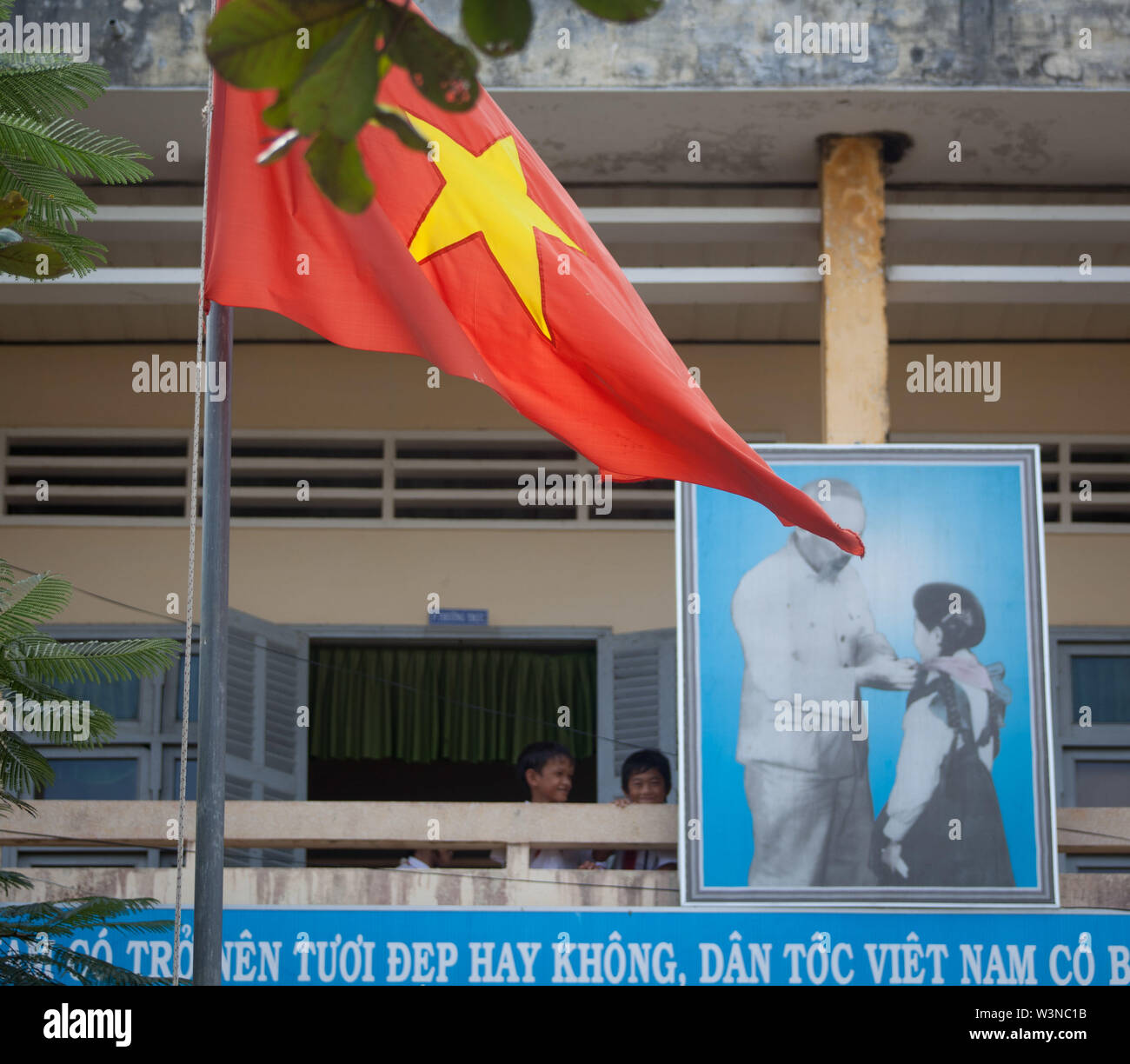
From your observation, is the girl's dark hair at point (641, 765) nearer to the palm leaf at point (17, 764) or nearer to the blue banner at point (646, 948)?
the blue banner at point (646, 948)

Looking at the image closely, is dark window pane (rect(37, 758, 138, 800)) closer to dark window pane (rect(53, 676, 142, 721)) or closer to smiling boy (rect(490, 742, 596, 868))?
dark window pane (rect(53, 676, 142, 721))

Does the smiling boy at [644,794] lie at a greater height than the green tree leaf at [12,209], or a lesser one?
lesser

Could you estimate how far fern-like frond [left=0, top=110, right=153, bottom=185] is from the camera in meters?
3.51

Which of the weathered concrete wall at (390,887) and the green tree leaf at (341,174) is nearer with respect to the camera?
the green tree leaf at (341,174)

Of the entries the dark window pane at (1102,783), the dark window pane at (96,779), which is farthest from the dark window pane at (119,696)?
the dark window pane at (1102,783)

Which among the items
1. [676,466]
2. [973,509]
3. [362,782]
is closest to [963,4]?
[973,509]

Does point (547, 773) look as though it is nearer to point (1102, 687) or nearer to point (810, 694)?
point (810, 694)

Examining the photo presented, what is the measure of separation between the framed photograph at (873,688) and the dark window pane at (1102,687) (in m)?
2.37

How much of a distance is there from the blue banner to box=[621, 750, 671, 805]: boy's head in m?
0.83

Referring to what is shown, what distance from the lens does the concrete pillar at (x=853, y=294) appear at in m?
7.15

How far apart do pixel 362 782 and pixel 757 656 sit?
5.50 meters

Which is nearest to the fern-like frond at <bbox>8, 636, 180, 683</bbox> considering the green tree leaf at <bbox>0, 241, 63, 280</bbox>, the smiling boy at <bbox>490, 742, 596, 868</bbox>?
the green tree leaf at <bbox>0, 241, 63, 280</bbox>

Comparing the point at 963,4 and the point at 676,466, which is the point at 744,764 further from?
the point at 963,4

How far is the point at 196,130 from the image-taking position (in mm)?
7379
